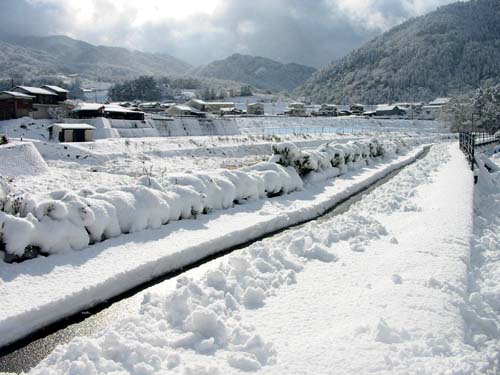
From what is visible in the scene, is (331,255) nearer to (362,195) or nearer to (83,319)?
(83,319)

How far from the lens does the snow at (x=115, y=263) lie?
233 inches

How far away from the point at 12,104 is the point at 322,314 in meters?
44.9

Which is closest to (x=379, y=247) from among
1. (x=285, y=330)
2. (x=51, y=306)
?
(x=285, y=330)

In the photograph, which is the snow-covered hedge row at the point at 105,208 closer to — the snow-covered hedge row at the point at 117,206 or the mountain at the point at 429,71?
the snow-covered hedge row at the point at 117,206

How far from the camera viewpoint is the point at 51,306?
5.98 metres

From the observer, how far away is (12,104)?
140ft

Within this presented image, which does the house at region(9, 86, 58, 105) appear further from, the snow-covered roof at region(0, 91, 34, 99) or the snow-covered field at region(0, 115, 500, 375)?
the snow-covered field at region(0, 115, 500, 375)

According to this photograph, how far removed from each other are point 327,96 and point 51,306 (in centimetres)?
18776

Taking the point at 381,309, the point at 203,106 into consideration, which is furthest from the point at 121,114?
the point at 381,309

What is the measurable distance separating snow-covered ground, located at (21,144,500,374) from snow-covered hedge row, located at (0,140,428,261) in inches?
31.5

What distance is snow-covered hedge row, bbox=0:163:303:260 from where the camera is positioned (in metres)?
7.51

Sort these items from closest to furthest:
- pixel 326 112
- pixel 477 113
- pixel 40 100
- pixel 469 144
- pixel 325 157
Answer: pixel 325 157, pixel 469 144, pixel 40 100, pixel 477 113, pixel 326 112

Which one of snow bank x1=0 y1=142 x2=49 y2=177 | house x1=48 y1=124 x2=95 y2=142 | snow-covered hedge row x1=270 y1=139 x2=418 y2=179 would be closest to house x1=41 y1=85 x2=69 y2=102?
house x1=48 y1=124 x2=95 y2=142

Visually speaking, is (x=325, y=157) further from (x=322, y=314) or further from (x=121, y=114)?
(x=121, y=114)
